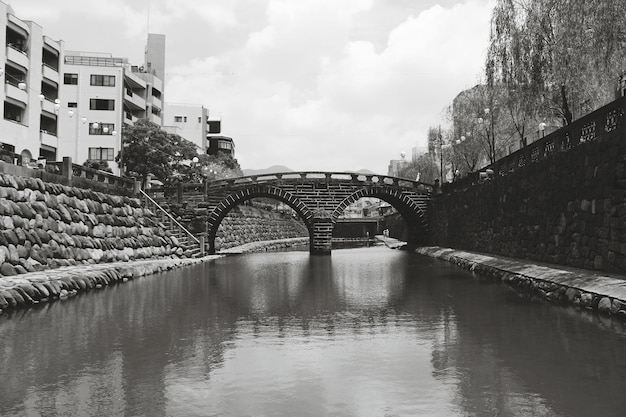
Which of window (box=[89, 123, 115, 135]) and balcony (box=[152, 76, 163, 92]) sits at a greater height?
balcony (box=[152, 76, 163, 92])

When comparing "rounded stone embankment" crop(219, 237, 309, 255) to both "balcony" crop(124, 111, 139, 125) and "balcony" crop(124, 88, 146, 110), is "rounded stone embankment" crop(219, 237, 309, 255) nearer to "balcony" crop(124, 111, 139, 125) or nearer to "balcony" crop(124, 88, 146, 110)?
"balcony" crop(124, 111, 139, 125)

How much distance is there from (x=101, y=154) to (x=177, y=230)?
21494 millimetres

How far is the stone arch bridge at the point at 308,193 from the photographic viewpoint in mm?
37219

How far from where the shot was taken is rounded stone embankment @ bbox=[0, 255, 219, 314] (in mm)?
12164

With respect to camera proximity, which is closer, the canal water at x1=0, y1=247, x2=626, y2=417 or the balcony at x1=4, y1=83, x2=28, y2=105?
the canal water at x1=0, y1=247, x2=626, y2=417

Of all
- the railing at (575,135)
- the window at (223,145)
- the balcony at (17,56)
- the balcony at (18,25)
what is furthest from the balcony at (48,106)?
the window at (223,145)

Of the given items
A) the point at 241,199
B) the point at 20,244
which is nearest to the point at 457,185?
the point at 241,199

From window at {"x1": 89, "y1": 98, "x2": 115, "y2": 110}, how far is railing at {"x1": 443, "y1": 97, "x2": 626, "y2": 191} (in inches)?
1493

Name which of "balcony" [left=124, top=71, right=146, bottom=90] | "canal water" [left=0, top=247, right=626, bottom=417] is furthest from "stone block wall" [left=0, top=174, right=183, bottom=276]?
"balcony" [left=124, top=71, right=146, bottom=90]

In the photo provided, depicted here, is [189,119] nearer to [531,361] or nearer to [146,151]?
[146,151]

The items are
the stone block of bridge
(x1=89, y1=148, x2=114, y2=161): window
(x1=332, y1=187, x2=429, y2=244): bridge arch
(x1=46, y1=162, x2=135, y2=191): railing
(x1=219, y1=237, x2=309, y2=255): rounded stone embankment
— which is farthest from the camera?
(x1=89, y1=148, x2=114, y2=161): window

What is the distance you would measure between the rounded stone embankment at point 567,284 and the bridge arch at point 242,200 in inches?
776

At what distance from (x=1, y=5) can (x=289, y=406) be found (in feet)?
119

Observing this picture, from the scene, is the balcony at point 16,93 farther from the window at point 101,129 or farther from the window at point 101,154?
the window at point 101,129
